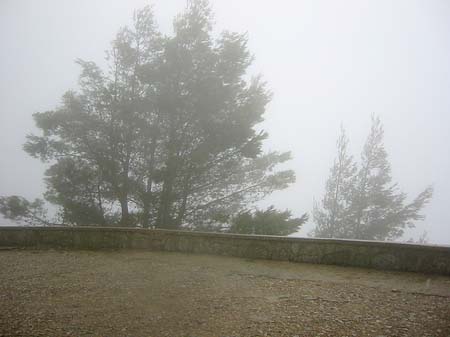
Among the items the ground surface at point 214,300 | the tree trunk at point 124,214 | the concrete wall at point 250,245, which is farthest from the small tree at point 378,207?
the tree trunk at point 124,214

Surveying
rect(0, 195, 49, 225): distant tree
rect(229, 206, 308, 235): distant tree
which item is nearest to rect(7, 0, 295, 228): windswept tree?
rect(0, 195, 49, 225): distant tree

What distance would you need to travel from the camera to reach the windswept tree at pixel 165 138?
12656mm

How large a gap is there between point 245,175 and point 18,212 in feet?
36.4

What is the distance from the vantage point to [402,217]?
63.7ft

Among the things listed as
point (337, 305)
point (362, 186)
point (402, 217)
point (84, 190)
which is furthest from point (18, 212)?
point (402, 217)

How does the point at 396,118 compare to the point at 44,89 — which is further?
the point at 396,118

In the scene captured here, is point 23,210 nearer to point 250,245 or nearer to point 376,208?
point 250,245

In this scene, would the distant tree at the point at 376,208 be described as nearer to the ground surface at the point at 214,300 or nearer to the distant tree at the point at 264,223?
the distant tree at the point at 264,223

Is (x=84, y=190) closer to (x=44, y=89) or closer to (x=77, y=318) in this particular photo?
(x=77, y=318)

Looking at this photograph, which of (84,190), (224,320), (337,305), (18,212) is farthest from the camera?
(18,212)

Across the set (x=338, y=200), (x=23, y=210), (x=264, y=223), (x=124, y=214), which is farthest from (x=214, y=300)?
(x=338, y=200)

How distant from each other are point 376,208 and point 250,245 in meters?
15.1

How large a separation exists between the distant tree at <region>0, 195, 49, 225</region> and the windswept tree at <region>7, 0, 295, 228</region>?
126 cm

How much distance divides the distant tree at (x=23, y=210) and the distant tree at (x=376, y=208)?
17.0 metres
